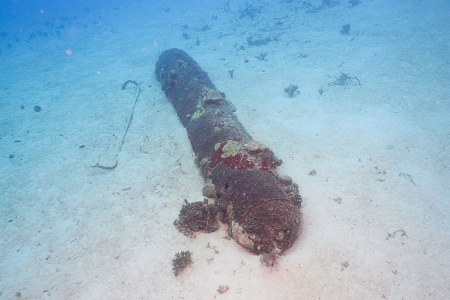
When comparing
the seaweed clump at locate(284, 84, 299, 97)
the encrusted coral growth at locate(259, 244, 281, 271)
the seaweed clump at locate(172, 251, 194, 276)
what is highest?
the seaweed clump at locate(284, 84, 299, 97)

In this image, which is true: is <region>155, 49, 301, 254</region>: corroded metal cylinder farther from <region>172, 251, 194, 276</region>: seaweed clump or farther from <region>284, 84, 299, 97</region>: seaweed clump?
<region>284, 84, 299, 97</region>: seaweed clump

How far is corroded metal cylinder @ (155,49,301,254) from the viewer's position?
13.1 ft

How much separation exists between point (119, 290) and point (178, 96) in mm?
7540

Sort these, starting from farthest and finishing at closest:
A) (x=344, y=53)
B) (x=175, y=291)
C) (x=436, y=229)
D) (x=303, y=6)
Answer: (x=303, y=6) → (x=344, y=53) → (x=436, y=229) → (x=175, y=291)

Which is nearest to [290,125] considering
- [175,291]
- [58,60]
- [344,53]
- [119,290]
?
[175,291]

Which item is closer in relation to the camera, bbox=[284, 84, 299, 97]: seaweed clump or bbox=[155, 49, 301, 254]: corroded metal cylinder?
bbox=[155, 49, 301, 254]: corroded metal cylinder

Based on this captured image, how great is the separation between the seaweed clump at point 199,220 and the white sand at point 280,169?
8.1 inches

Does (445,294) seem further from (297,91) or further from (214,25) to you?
(214,25)

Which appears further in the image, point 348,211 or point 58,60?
point 58,60

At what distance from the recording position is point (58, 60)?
18500mm

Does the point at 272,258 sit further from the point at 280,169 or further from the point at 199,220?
the point at 280,169

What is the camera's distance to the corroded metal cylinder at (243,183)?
401 centimetres

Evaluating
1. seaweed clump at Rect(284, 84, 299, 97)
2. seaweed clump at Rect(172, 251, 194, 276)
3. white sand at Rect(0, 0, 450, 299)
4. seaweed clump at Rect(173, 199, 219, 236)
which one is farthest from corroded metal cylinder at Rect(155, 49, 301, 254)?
seaweed clump at Rect(284, 84, 299, 97)

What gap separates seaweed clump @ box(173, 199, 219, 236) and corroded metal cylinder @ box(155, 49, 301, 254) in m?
0.28
